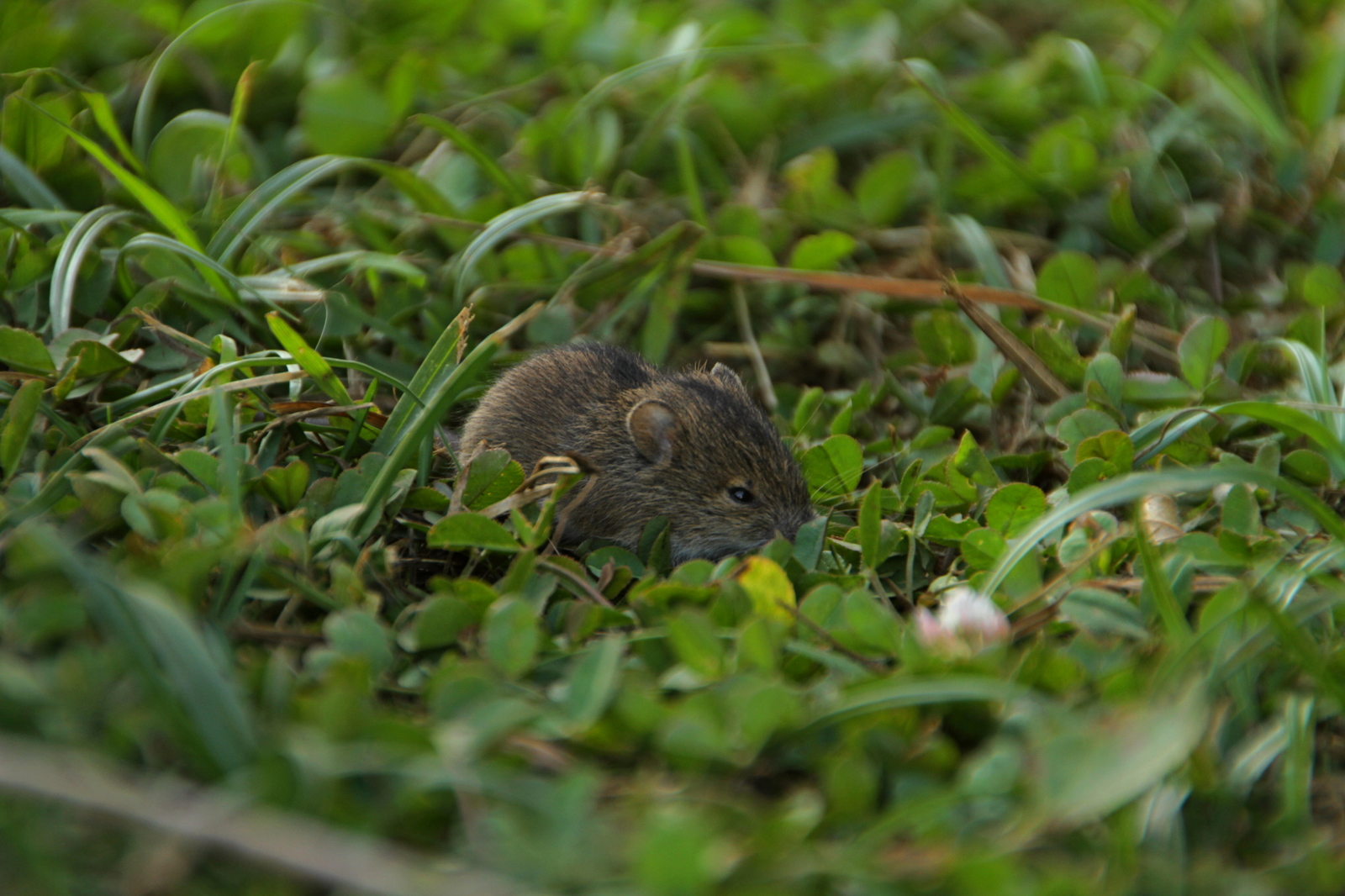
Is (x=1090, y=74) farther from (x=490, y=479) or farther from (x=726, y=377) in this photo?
(x=490, y=479)

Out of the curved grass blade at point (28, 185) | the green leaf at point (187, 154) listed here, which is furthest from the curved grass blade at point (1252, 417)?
the curved grass blade at point (28, 185)

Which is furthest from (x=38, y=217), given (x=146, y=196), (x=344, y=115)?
(x=344, y=115)

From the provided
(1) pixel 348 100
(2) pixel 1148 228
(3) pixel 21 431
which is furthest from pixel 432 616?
(2) pixel 1148 228

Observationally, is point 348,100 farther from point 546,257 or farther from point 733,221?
point 733,221

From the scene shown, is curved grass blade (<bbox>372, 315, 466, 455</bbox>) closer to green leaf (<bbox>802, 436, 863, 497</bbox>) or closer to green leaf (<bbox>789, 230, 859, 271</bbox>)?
green leaf (<bbox>802, 436, 863, 497</bbox>)

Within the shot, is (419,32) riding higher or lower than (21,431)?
higher

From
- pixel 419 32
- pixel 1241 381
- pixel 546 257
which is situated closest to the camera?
pixel 1241 381

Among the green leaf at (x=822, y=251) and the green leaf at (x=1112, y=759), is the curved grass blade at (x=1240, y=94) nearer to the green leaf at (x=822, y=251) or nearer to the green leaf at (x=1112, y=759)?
the green leaf at (x=822, y=251)
